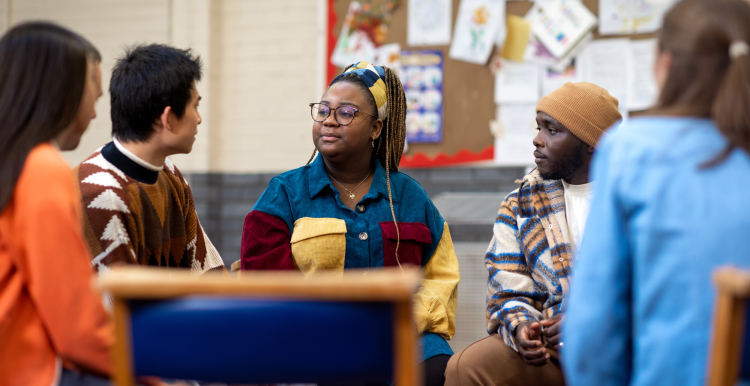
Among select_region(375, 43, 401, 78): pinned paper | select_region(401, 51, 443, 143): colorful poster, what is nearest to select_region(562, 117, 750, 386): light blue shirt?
select_region(401, 51, 443, 143): colorful poster

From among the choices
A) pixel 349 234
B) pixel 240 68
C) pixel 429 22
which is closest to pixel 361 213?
pixel 349 234

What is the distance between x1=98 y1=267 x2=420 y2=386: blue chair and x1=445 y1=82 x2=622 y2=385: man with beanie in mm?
1053

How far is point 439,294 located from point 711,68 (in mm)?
1230

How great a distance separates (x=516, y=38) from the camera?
4.02 metres

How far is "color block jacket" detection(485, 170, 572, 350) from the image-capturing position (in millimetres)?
2084

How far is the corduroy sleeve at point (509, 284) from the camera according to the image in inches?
82.0

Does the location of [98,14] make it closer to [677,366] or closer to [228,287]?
[228,287]

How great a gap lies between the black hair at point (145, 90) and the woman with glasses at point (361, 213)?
0.44 m

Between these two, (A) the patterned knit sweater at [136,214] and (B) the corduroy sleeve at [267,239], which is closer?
(A) the patterned knit sweater at [136,214]

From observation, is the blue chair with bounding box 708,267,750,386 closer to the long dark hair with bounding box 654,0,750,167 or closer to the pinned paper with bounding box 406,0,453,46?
the long dark hair with bounding box 654,0,750,167

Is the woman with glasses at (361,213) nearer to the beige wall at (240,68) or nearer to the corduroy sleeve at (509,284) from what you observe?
the corduroy sleeve at (509,284)

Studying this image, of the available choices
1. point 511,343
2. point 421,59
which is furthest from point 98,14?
point 511,343

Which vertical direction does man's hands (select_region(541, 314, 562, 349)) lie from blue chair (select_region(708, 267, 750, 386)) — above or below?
below

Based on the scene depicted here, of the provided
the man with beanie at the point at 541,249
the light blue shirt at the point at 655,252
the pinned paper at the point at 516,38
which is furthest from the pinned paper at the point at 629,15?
the light blue shirt at the point at 655,252
